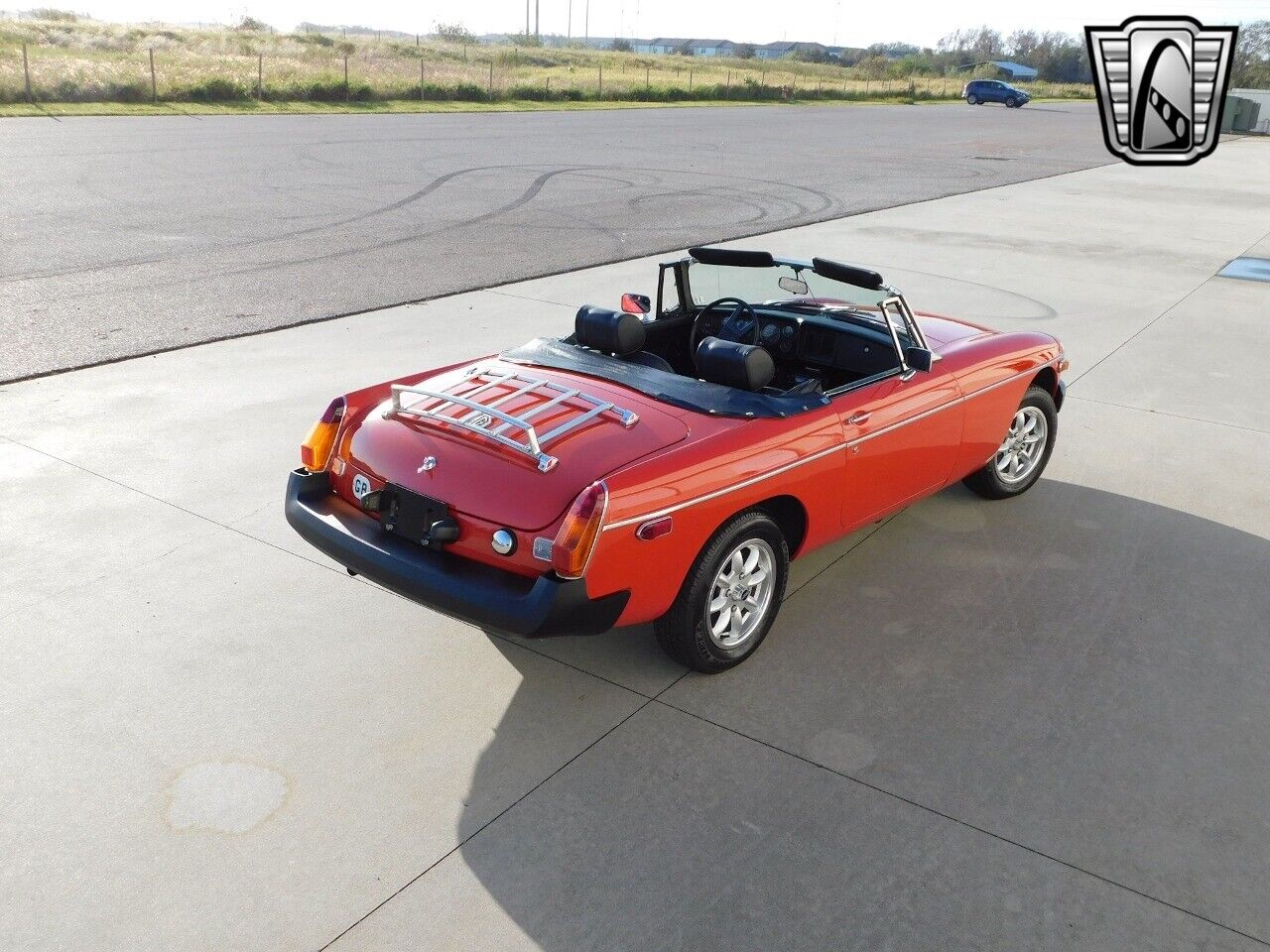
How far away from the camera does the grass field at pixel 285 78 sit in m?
27.9

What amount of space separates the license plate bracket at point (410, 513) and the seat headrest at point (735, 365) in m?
1.26

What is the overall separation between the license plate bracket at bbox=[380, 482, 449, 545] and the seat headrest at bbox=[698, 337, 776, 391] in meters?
1.26

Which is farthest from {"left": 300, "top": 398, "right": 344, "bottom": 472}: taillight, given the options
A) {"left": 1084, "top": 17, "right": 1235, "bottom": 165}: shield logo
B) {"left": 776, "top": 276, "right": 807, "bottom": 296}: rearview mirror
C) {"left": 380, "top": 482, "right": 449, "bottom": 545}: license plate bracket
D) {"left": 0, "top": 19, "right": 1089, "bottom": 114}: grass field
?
{"left": 0, "top": 19, "right": 1089, "bottom": 114}: grass field

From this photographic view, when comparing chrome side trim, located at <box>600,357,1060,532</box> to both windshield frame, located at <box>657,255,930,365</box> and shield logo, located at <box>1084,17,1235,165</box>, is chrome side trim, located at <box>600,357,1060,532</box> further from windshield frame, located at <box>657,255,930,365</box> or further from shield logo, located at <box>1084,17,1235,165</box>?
shield logo, located at <box>1084,17,1235,165</box>

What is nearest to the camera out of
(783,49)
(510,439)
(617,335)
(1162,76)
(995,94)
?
(510,439)

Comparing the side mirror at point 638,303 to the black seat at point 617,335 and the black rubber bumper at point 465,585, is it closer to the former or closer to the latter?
the black seat at point 617,335

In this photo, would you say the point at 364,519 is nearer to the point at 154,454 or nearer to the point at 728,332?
the point at 728,332

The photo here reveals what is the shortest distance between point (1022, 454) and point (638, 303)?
226 cm

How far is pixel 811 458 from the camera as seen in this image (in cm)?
436

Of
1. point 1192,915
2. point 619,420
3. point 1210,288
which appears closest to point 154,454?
point 619,420

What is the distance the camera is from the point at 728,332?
530 cm

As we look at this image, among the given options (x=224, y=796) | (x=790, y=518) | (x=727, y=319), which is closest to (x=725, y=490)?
(x=790, y=518)

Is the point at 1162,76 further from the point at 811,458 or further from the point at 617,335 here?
the point at 811,458

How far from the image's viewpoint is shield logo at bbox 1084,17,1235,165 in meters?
12.8
